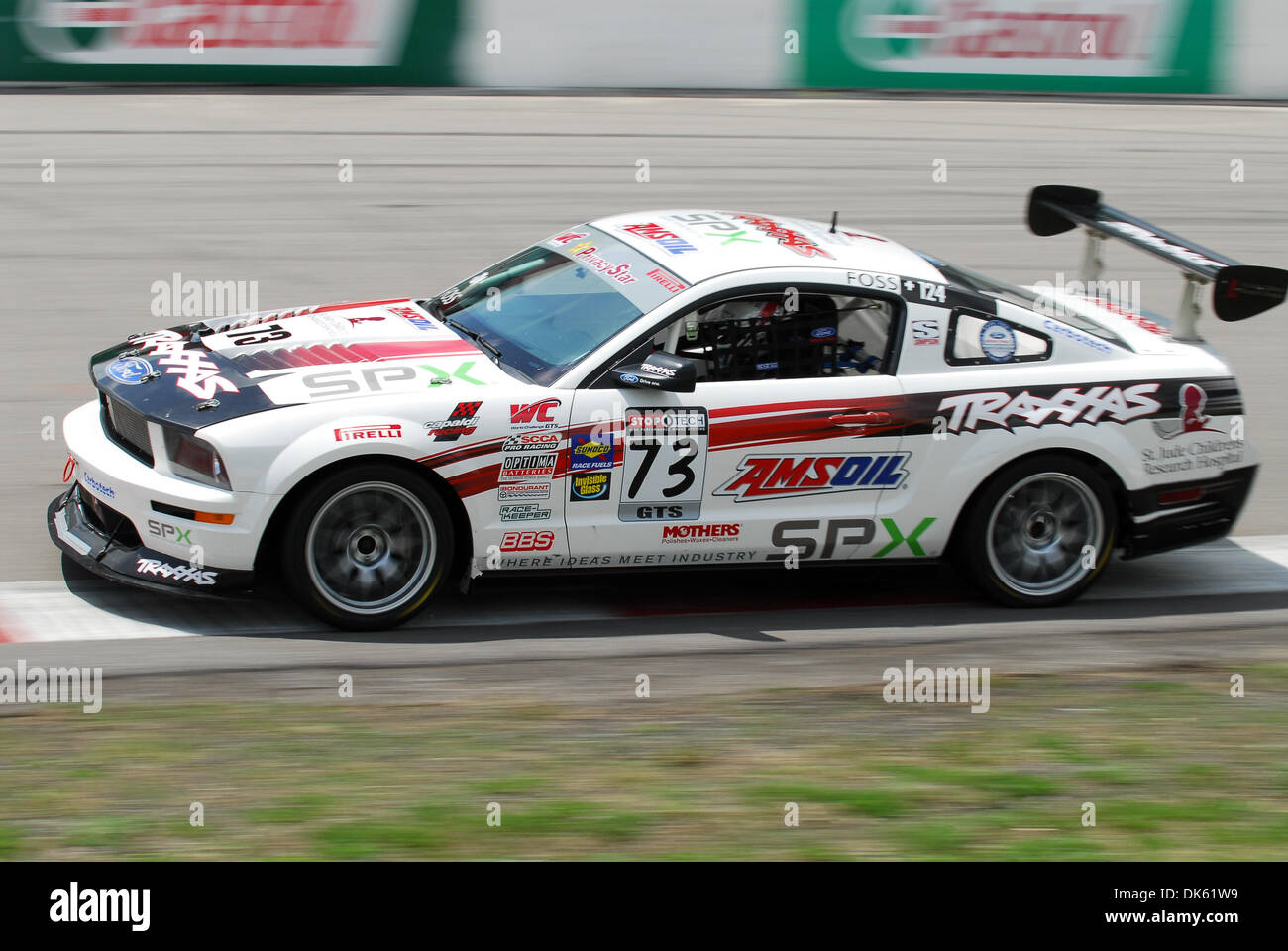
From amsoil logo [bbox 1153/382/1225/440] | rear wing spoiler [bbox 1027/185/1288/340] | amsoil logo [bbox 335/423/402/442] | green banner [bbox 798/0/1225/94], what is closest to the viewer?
amsoil logo [bbox 335/423/402/442]

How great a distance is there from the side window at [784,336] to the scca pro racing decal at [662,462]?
0.84 ft

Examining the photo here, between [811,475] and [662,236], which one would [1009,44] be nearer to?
[662,236]

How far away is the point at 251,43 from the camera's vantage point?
16.9m

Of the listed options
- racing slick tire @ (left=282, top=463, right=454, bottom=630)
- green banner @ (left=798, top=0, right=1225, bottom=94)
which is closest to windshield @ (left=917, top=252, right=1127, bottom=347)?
racing slick tire @ (left=282, top=463, right=454, bottom=630)

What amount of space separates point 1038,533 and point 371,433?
2966mm

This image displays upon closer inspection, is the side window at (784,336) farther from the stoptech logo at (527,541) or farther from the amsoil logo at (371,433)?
the amsoil logo at (371,433)

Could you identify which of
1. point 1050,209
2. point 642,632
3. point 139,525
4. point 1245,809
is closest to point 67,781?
point 139,525

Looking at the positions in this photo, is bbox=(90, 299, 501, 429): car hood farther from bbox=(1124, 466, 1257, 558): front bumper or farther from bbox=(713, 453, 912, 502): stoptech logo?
bbox=(1124, 466, 1257, 558): front bumper

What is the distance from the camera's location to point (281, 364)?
6.33 metres

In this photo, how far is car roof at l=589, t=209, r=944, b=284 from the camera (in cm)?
657

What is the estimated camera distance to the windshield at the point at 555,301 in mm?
6387

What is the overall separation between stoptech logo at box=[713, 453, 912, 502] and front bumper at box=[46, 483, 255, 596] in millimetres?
1983

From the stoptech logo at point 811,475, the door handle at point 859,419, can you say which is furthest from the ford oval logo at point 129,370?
the door handle at point 859,419
